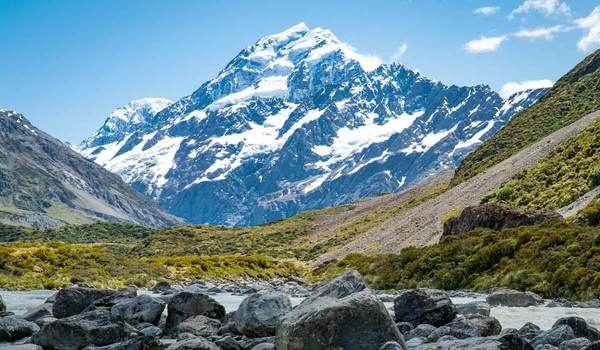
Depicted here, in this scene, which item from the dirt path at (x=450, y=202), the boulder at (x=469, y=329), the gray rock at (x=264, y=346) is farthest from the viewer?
the dirt path at (x=450, y=202)

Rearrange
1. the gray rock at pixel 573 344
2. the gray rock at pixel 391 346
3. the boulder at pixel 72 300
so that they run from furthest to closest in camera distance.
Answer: the boulder at pixel 72 300
the gray rock at pixel 573 344
the gray rock at pixel 391 346

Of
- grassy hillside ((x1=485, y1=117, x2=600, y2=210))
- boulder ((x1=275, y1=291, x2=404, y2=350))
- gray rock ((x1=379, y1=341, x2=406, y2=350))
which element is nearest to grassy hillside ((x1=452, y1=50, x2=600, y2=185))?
grassy hillside ((x1=485, y1=117, x2=600, y2=210))

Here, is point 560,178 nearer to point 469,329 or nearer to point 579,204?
point 579,204

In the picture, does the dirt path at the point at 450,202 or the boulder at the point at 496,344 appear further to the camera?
the dirt path at the point at 450,202

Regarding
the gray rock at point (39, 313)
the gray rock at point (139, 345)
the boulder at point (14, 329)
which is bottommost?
the gray rock at point (139, 345)

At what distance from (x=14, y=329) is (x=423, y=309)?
16.2 m

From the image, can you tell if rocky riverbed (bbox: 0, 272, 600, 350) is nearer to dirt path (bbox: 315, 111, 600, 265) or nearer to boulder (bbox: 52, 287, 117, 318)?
boulder (bbox: 52, 287, 117, 318)

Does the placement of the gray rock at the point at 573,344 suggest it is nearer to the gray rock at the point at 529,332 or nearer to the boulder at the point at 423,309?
the gray rock at the point at 529,332

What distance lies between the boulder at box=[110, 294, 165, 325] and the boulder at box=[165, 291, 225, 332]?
739mm

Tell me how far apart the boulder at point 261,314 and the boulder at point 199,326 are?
4.50ft

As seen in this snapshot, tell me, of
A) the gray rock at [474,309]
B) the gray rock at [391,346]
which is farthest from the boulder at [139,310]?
the gray rock at [391,346]

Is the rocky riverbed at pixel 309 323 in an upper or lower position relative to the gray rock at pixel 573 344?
upper

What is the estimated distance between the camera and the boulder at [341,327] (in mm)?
16469

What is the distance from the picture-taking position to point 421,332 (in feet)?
71.9
